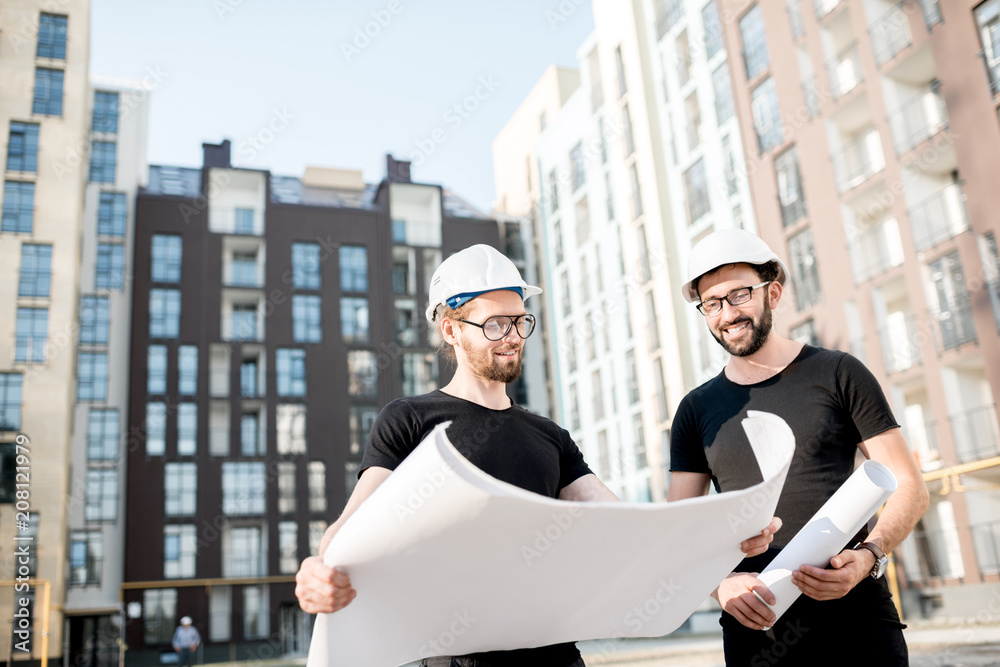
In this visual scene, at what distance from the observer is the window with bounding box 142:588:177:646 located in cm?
3759

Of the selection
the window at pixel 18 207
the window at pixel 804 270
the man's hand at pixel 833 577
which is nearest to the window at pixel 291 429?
the window at pixel 18 207

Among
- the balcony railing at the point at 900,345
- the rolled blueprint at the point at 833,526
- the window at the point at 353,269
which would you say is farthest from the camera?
the window at the point at 353,269

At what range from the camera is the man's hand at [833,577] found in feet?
7.63

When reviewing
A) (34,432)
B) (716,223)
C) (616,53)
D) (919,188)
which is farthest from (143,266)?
(919,188)

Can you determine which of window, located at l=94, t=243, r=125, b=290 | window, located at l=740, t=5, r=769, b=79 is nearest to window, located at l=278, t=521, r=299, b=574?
window, located at l=94, t=243, r=125, b=290

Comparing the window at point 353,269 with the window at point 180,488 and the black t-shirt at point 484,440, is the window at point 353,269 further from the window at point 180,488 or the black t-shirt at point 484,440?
the black t-shirt at point 484,440

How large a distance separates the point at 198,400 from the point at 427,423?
41.2m

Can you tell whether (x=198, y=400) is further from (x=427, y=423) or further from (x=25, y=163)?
(x=427, y=423)

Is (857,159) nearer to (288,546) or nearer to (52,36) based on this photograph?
(288,546)

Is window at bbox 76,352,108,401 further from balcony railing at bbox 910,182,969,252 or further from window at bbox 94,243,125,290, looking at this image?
balcony railing at bbox 910,182,969,252

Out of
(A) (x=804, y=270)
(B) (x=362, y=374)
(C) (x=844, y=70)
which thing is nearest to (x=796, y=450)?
(A) (x=804, y=270)

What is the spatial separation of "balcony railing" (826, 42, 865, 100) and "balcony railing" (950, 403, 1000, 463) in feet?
30.7

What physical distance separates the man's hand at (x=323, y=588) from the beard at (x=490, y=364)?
1.03 metres

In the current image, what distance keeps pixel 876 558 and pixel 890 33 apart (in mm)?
24409
